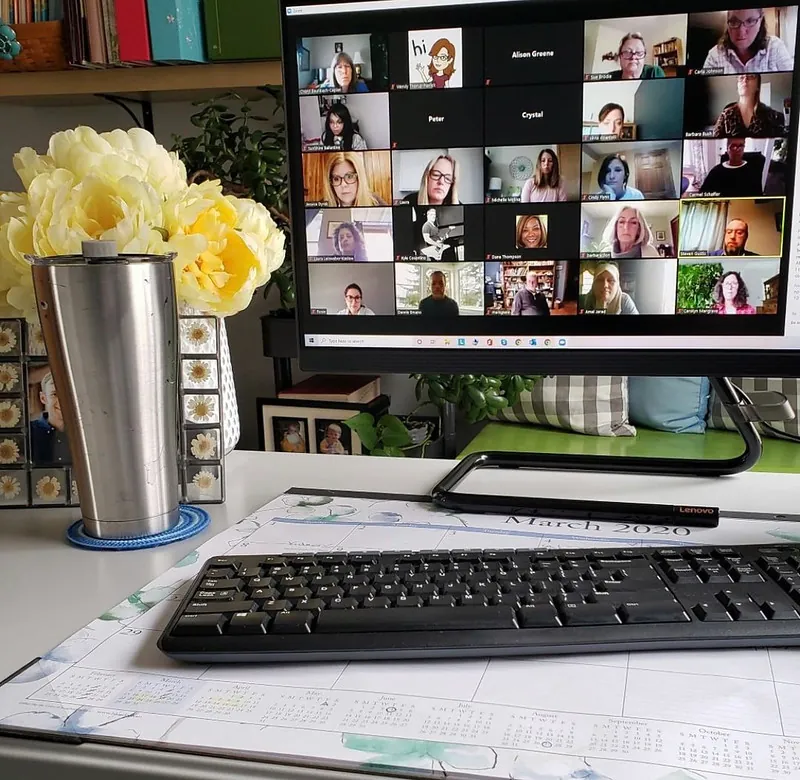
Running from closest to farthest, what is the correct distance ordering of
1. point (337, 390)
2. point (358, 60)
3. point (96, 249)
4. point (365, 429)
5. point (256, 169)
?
point (96, 249)
point (358, 60)
point (365, 429)
point (256, 169)
point (337, 390)

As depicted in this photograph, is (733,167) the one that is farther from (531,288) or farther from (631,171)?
(531,288)

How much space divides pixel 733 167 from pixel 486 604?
438mm

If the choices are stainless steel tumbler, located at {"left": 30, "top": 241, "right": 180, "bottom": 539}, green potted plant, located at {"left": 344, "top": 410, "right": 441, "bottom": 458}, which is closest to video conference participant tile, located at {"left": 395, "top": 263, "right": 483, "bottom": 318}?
stainless steel tumbler, located at {"left": 30, "top": 241, "right": 180, "bottom": 539}

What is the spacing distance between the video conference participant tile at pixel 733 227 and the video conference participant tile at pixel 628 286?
0.03 meters

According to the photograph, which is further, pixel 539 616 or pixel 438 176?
→ pixel 438 176

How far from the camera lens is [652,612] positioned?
48 cm

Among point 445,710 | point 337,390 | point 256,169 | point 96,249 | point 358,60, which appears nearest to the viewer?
point 445,710

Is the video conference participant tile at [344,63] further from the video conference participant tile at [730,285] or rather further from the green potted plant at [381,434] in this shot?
the green potted plant at [381,434]

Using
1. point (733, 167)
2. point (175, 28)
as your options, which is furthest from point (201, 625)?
point (175, 28)

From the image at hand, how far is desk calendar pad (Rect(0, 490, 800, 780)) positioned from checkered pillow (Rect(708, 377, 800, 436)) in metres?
1.42

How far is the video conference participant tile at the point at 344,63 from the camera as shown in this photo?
733 mm

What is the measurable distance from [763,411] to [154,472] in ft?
1.89

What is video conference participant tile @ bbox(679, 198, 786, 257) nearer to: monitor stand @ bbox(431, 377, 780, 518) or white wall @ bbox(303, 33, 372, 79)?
monitor stand @ bbox(431, 377, 780, 518)

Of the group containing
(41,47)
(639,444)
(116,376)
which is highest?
(41,47)
